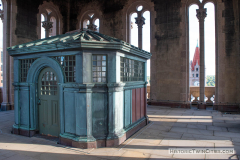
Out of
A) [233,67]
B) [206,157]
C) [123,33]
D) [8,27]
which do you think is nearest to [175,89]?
[233,67]

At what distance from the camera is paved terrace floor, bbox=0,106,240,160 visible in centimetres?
502

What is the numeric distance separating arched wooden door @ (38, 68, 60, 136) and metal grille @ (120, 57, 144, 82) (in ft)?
7.61

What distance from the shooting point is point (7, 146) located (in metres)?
5.79

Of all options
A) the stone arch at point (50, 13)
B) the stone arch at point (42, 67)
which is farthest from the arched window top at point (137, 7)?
the stone arch at point (42, 67)

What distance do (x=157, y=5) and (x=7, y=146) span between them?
42.1ft

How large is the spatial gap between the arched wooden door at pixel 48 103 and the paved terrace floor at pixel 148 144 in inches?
18.6

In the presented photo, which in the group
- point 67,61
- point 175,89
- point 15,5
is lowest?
point 175,89

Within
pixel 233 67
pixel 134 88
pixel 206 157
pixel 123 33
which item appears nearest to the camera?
pixel 206 157

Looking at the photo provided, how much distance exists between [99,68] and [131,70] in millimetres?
1767

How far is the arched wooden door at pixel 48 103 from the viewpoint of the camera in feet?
21.0

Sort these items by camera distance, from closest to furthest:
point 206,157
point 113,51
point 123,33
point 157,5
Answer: point 206,157 → point 113,51 → point 157,5 → point 123,33

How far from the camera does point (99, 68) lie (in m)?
5.82

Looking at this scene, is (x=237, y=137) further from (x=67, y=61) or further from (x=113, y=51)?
(x=67, y=61)

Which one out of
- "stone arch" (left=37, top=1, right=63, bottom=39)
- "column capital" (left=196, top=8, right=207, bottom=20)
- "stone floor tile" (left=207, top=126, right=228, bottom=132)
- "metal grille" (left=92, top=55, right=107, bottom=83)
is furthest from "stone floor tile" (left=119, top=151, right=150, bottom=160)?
"stone arch" (left=37, top=1, right=63, bottom=39)
